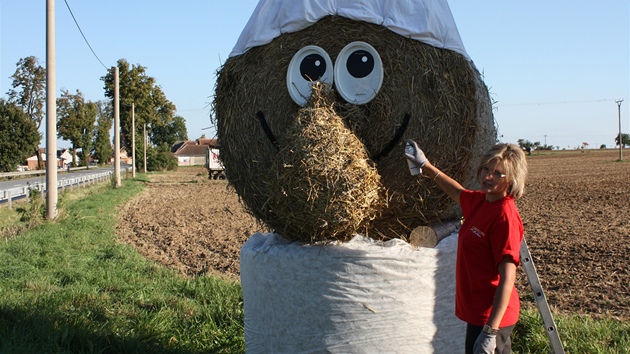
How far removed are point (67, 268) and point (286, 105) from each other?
191 inches

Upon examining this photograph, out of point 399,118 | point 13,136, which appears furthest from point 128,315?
A: point 13,136

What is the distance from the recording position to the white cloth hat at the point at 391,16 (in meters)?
3.62

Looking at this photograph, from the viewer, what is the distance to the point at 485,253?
297cm

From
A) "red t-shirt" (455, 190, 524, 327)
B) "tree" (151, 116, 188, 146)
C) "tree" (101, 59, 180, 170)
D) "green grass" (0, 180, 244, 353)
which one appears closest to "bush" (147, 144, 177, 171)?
"tree" (101, 59, 180, 170)

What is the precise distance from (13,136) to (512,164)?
53497 millimetres

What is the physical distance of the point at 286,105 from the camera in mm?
3877

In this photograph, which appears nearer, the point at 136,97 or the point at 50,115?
the point at 50,115

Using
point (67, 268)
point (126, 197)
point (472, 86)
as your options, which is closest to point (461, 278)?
point (472, 86)

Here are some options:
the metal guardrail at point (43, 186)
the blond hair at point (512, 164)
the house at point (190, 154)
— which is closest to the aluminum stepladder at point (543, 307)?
the blond hair at point (512, 164)

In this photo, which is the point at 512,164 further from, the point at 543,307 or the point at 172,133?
the point at 172,133

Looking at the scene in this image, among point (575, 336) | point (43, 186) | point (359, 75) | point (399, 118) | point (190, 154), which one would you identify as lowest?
point (575, 336)

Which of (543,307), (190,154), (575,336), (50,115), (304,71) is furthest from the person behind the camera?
(190,154)

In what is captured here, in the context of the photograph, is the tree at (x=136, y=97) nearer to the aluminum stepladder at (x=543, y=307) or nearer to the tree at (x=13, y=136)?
the tree at (x=13, y=136)

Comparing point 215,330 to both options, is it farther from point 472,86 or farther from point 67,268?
point 67,268
